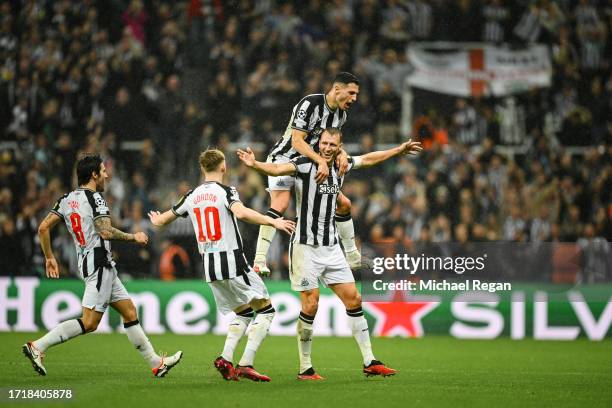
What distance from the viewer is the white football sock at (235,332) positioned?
8.55 m

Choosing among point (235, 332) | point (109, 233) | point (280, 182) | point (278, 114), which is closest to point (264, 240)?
point (280, 182)

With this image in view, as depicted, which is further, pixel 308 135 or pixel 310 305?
pixel 308 135

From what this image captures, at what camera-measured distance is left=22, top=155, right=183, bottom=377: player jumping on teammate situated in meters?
8.81

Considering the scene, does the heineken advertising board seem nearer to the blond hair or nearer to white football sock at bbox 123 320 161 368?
white football sock at bbox 123 320 161 368

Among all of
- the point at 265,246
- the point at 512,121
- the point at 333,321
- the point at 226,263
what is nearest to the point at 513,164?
the point at 512,121

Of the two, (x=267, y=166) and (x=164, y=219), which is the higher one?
(x=267, y=166)

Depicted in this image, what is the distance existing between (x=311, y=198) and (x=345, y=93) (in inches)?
42.1

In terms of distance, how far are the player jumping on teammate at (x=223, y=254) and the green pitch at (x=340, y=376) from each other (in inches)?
10.4

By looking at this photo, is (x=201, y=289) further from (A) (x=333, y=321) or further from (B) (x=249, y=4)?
(B) (x=249, y=4)

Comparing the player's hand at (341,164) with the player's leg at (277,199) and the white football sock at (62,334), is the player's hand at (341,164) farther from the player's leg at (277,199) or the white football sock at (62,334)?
the white football sock at (62,334)

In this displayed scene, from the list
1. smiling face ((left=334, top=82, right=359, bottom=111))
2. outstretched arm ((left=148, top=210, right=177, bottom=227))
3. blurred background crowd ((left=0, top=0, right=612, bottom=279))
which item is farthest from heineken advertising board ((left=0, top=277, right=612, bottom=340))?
outstretched arm ((left=148, top=210, right=177, bottom=227))

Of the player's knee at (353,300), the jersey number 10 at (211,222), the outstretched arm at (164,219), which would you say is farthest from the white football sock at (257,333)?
the outstretched arm at (164,219)

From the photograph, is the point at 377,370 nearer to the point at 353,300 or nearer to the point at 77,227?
the point at 353,300

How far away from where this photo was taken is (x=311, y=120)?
9.30 metres
